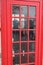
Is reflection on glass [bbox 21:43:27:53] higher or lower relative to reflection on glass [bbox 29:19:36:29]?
lower

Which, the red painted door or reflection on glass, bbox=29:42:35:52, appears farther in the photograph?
reflection on glass, bbox=29:42:35:52

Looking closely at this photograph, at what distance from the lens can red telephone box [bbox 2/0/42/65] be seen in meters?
2.41

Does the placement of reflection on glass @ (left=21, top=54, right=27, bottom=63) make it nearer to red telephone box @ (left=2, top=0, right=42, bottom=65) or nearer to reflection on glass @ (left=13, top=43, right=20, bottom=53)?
red telephone box @ (left=2, top=0, right=42, bottom=65)

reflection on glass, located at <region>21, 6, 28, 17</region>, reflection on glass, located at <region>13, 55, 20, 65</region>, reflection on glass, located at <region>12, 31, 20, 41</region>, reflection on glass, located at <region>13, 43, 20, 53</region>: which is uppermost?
reflection on glass, located at <region>21, 6, 28, 17</region>

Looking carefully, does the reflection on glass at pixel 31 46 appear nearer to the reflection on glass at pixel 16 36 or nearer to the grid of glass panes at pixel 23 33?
the grid of glass panes at pixel 23 33

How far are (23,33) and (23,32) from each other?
0.05ft

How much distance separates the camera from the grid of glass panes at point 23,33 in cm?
246

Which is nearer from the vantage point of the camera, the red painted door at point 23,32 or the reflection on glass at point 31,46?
the red painted door at point 23,32

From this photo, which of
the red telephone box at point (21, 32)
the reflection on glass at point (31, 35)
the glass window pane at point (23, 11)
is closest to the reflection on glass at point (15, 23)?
the red telephone box at point (21, 32)

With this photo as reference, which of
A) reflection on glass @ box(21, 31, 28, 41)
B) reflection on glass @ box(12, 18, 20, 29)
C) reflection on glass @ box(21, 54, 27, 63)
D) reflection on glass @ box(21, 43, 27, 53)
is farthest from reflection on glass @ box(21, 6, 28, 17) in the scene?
reflection on glass @ box(21, 54, 27, 63)

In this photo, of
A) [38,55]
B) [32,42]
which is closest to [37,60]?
[38,55]

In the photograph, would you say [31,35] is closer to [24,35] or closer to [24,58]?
[24,35]

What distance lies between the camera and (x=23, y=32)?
8.21 feet

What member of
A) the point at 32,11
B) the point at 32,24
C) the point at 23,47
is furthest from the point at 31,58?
the point at 32,11
